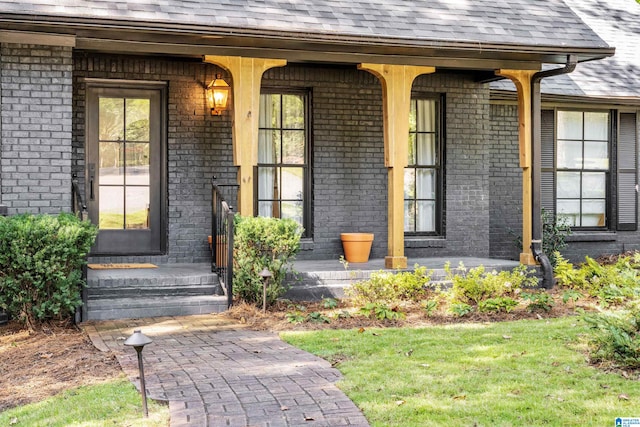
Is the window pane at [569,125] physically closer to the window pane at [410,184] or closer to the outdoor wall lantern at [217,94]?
the window pane at [410,184]

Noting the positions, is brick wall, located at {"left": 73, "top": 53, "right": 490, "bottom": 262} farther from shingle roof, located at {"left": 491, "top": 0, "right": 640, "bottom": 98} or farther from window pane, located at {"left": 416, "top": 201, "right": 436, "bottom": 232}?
shingle roof, located at {"left": 491, "top": 0, "right": 640, "bottom": 98}

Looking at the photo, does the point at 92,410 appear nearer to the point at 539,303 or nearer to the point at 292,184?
the point at 539,303

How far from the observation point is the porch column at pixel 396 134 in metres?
10.1

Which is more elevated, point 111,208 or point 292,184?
point 292,184

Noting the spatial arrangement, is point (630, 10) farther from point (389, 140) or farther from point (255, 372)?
point (255, 372)

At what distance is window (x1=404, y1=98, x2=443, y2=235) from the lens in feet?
39.4

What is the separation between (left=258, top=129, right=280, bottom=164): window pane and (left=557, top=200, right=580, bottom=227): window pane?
200 inches

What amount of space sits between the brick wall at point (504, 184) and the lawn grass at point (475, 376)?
5.11 meters

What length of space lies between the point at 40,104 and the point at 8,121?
14.8 inches

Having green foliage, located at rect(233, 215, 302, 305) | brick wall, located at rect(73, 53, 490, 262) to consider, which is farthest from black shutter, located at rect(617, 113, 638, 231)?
green foliage, located at rect(233, 215, 302, 305)

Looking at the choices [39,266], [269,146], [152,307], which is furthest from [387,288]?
[39,266]

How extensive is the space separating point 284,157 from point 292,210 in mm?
749

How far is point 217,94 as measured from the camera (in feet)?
34.8

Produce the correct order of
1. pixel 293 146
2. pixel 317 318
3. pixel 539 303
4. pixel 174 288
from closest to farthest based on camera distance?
pixel 317 318 < pixel 539 303 < pixel 174 288 < pixel 293 146
